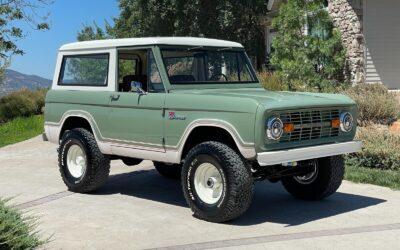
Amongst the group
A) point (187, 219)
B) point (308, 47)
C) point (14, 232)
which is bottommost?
point (187, 219)

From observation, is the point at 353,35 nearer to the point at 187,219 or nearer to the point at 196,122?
the point at 196,122

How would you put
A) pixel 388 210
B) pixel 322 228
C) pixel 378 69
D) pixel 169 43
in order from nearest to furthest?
pixel 322 228 → pixel 388 210 → pixel 169 43 → pixel 378 69

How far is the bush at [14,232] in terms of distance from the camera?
4.63m

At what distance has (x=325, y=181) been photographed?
7285 millimetres

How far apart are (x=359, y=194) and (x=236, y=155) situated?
95.5 inches

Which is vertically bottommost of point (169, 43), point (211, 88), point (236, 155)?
point (236, 155)

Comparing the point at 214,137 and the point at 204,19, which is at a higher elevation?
the point at 204,19

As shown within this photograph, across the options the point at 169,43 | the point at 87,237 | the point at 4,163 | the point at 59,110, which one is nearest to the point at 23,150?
the point at 4,163

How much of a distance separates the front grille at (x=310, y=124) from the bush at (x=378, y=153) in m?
2.67

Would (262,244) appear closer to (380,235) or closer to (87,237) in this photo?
(380,235)

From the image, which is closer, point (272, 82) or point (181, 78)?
point (181, 78)

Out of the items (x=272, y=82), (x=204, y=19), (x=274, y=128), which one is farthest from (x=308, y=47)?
(x=274, y=128)

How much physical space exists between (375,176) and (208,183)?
3.11 m

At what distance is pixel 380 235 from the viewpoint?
583 centimetres
